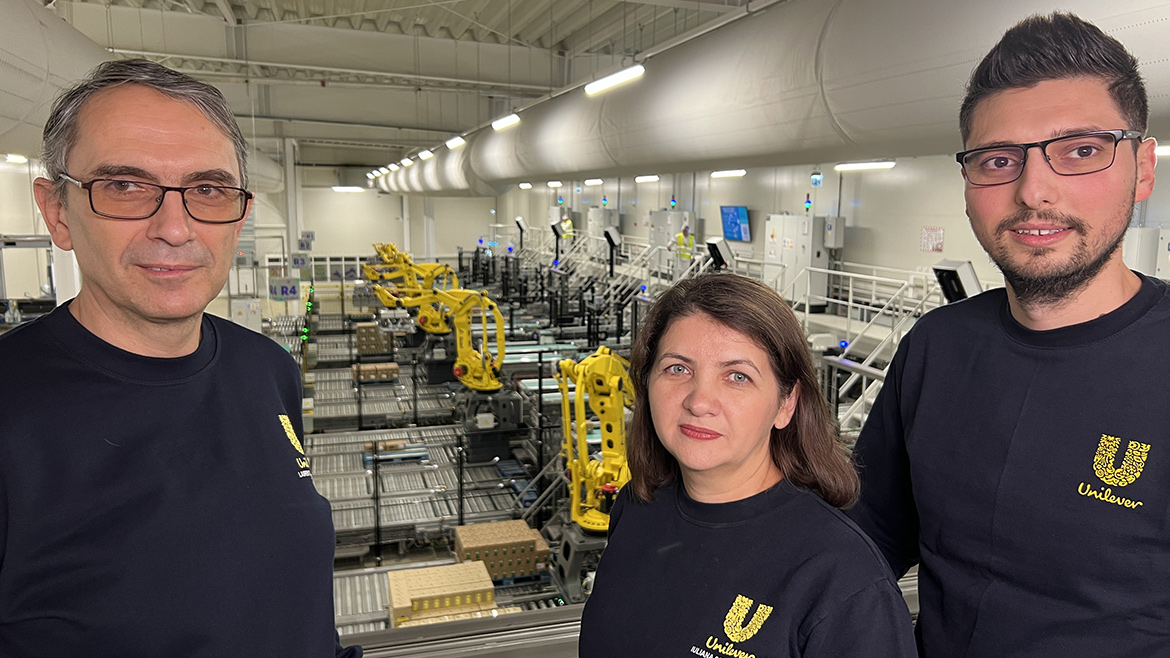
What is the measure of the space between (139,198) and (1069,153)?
1691 mm

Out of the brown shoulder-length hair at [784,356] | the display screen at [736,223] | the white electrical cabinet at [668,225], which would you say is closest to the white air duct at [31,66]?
the brown shoulder-length hair at [784,356]

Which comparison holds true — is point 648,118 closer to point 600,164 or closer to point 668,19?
point 600,164

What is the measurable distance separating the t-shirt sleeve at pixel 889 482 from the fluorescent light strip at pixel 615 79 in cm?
493

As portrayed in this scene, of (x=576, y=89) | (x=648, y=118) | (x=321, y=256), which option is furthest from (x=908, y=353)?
(x=321, y=256)

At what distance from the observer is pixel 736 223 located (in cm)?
1773

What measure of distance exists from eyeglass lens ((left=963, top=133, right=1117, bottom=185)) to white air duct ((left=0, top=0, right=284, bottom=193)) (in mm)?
3057

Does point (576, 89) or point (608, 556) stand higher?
point (576, 89)

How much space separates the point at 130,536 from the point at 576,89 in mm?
8266

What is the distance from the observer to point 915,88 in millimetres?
3539

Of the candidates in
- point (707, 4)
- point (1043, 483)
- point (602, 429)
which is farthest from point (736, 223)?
point (1043, 483)

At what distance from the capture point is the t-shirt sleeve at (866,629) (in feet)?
4.00

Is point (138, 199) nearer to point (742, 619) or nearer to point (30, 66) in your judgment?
point (742, 619)

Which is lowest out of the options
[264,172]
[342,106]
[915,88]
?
[915,88]

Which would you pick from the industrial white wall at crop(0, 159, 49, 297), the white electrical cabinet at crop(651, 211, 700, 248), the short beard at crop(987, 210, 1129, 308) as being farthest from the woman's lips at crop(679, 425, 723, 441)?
the white electrical cabinet at crop(651, 211, 700, 248)
